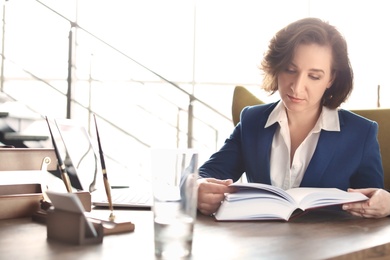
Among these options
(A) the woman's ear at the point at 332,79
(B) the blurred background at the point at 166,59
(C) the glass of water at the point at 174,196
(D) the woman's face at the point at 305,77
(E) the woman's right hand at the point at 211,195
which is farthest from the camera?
(B) the blurred background at the point at 166,59

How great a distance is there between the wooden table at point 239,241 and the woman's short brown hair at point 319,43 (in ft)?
2.03

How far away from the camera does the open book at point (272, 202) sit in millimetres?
1290

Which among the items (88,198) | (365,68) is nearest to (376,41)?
(365,68)

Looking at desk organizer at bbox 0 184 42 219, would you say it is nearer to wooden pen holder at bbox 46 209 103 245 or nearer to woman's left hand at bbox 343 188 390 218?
wooden pen holder at bbox 46 209 103 245

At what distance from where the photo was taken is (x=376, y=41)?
4871 mm

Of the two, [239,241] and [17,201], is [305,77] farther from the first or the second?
[17,201]

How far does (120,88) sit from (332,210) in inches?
152

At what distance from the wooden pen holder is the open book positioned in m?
0.39

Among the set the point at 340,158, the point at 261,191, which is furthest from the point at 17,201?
the point at 340,158

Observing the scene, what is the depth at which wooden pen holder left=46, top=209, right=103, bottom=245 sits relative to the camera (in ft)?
3.10

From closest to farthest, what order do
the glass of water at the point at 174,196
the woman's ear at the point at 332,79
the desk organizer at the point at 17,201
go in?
the glass of water at the point at 174,196 → the desk organizer at the point at 17,201 → the woman's ear at the point at 332,79

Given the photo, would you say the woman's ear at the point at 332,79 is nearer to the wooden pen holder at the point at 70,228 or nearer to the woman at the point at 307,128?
the woman at the point at 307,128

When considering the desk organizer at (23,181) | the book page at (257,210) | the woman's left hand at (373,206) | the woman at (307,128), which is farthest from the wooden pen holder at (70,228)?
the woman at (307,128)

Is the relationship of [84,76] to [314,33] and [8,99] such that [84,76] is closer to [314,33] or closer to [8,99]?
[8,99]
